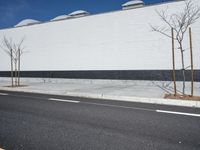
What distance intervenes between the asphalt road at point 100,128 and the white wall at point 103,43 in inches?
298

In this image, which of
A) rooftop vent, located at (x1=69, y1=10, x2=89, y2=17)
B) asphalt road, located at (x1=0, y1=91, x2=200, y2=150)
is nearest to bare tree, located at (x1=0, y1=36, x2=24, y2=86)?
rooftop vent, located at (x1=69, y1=10, x2=89, y2=17)

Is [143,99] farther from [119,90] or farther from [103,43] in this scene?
[103,43]

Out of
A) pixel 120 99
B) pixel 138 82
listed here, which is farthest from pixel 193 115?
pixel 138 82

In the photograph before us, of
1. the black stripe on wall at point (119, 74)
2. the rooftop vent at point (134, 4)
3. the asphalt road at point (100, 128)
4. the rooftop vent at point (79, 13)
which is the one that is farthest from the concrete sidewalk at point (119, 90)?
the rooftop vent at point (79, 13)

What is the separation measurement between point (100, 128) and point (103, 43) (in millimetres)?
12152

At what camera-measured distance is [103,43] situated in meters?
17.0

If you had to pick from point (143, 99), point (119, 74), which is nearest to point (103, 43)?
point (119, 74)

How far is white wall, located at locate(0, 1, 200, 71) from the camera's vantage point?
14.6m

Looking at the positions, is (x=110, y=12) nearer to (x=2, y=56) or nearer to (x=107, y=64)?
(x=107, y=64)

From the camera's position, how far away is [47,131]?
5262 millimetres

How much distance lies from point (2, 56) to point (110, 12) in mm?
13828

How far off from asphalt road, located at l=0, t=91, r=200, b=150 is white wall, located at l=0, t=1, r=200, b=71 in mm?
7566

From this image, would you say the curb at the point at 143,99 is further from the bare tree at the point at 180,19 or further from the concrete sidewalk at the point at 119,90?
the bare tree at the point at 180,19

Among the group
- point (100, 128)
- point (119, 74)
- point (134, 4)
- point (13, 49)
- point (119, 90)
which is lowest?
point (100, 128)
